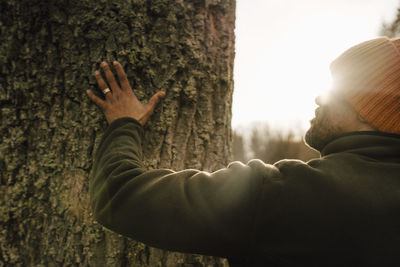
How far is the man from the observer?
97 centimetres

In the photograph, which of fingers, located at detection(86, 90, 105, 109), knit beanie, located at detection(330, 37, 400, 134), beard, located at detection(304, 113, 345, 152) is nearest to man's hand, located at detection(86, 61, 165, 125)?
fingers, located at detection(86, 90, 105, 109)

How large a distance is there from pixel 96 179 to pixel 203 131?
0.74 meters

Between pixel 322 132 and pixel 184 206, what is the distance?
2.87ft

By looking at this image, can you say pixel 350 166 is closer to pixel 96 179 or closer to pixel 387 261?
pixel 387 261

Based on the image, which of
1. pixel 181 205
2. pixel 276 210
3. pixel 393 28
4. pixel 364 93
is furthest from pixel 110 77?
pixel 393 28

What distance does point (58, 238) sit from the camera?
1446mm

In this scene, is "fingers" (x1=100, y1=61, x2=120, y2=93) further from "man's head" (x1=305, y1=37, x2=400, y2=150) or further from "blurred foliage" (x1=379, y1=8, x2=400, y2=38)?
"blurred foliage" (x1=379, y1=8, x2=400, y2=38)

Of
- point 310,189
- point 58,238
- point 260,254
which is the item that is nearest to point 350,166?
point 310,189

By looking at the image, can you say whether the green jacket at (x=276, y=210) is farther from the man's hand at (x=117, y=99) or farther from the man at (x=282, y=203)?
the man's hand at (x=117, y=99)

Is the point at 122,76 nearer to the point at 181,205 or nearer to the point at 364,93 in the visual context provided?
the point at 181,205

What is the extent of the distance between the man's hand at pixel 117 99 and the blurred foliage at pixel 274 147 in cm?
1262

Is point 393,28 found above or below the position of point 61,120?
above

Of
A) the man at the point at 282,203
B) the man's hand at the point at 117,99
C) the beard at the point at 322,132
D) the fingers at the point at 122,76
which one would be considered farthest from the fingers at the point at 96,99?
the beard at the point at 322,132

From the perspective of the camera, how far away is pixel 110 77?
1.44 m
